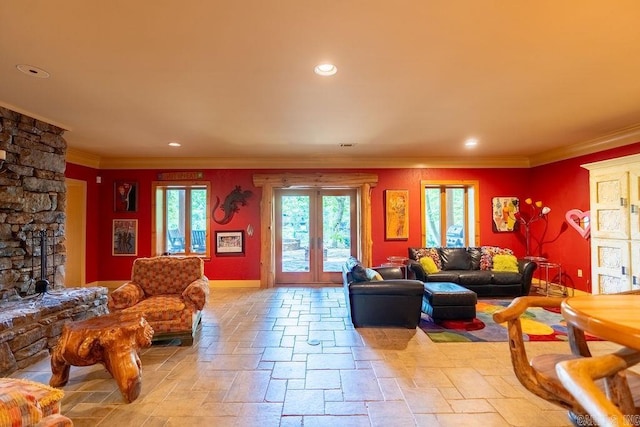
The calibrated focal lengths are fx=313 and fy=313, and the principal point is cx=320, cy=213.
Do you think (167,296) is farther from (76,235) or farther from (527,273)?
(527,273)

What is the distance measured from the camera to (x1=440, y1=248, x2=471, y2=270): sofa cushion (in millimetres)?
5709

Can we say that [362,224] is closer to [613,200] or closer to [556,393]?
[613,200]

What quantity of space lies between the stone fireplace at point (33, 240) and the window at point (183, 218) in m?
2.31

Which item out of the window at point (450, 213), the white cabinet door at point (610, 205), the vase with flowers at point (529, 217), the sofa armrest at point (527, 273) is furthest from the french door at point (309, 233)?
the white cabinet door at point (610, 205)

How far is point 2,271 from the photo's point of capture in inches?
131

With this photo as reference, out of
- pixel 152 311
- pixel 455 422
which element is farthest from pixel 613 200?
pixel 152 311

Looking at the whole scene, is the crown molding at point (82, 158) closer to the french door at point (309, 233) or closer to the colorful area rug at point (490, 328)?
the french door at point (309, 233)

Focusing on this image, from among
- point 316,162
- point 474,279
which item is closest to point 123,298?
point 316,162

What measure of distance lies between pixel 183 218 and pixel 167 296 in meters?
3.06

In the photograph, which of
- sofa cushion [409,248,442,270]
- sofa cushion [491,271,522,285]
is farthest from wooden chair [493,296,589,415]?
sofa cushion [409,248,442,270]

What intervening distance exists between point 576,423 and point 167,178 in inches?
263

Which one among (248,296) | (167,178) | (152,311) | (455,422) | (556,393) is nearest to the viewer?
(556,393)

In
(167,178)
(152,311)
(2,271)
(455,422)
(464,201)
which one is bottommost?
(455,422)

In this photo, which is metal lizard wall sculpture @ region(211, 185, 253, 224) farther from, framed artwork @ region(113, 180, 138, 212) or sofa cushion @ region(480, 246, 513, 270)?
sofa cushion @ region(480, 246, 513, 270)
